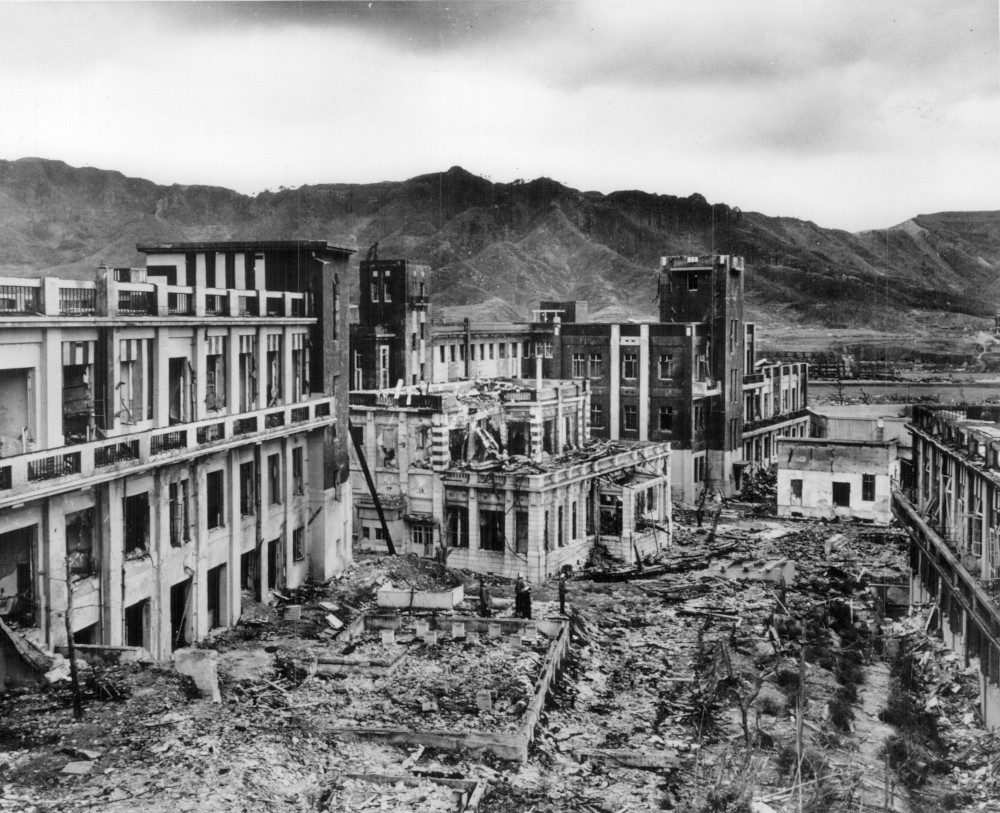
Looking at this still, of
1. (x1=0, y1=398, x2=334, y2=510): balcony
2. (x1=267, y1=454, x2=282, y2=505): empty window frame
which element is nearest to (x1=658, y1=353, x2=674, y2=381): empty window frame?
(x1=0, y1=398, x2=334, y2=510): balcony

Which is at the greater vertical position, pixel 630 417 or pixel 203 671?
pixel 630 417

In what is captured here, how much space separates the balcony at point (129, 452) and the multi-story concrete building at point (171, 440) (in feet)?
0.18

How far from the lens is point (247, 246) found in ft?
135

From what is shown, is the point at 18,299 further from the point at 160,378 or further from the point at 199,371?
the point at 199,371

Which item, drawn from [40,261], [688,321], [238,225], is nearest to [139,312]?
[688,321]

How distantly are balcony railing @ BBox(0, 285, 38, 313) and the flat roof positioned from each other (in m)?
14.0

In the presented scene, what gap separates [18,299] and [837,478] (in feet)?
157

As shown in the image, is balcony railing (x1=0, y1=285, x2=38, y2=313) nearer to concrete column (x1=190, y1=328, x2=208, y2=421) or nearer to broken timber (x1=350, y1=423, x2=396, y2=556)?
concrete column (x1=190, y1=328, x2=208, y2=421)

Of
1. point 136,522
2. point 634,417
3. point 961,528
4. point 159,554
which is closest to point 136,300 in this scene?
point 136,522

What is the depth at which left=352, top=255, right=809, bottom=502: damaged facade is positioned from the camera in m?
68.1

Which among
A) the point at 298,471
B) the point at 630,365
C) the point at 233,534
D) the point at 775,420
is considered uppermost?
the point at 630,365

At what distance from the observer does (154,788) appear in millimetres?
17766

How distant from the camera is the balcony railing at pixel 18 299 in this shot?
82.8ft

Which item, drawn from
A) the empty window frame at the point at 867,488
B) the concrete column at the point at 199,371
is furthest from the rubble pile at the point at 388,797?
the empty window frame at the point at 867,488
